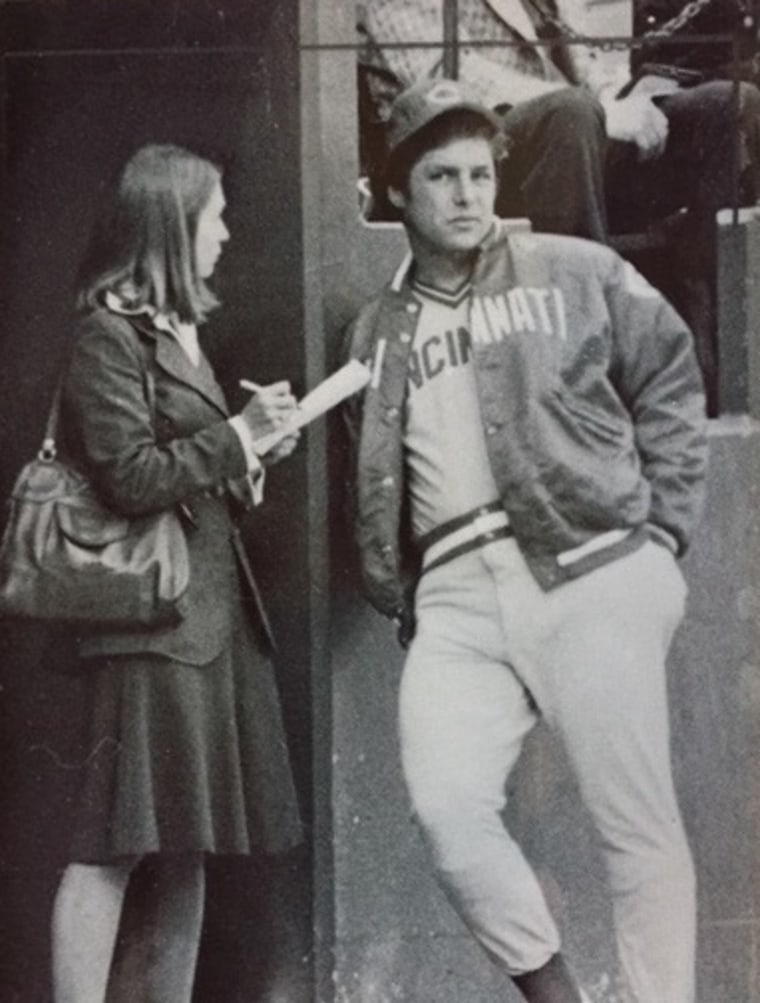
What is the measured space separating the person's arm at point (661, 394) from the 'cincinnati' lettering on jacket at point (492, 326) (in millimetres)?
153

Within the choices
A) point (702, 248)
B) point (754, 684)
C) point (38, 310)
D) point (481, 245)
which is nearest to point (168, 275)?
point (38, 310)

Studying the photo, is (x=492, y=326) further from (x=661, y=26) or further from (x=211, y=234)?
(x=661, y=26)

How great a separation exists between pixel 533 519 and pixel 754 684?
81 cm

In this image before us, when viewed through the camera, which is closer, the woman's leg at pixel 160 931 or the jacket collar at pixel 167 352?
the jacket collar at pixel 167 352

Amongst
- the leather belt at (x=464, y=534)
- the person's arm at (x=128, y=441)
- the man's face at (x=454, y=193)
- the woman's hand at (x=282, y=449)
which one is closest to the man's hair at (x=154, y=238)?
the person's arm at (x=128, y=441)

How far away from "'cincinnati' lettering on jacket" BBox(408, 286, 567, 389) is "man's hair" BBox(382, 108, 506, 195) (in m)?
0.35

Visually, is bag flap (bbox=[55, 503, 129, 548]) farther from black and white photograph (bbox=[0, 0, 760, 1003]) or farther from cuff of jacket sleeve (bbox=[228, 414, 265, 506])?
cuff of jacket sleeve (bbox=[228, 414, 265, 506])

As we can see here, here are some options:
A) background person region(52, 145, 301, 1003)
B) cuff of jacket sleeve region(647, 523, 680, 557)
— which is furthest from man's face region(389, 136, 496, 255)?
cuff of jacket sleeve region(647, 523, 680, 557)

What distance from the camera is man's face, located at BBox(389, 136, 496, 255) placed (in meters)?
6.59

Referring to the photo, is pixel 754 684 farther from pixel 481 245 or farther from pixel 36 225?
pixel 36 225

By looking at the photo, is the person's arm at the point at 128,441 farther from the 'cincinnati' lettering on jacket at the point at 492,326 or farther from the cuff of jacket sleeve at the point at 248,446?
the 'cincinnati' lettering on jacket at the point at 492,326

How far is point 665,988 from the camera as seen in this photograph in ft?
22.0

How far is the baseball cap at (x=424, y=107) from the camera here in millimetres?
6555

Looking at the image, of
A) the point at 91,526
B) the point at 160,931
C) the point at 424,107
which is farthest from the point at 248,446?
the point at 160,931
